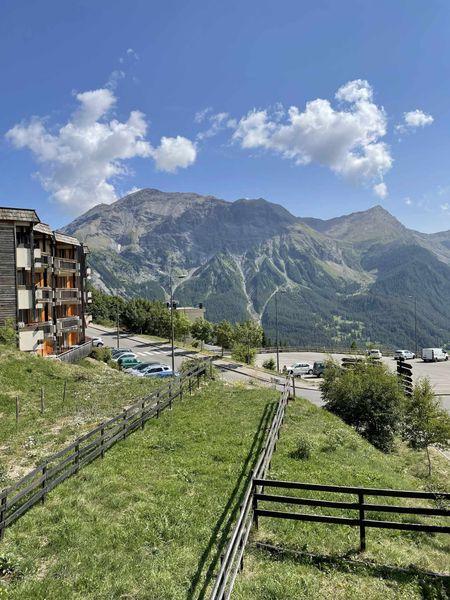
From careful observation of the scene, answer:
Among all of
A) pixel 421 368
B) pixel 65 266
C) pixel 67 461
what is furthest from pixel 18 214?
pixel 421 368

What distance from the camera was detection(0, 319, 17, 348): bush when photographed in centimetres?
3391

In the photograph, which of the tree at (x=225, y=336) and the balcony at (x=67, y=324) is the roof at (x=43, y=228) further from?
the tree at (x=225, y=336)

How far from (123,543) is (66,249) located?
155 ft

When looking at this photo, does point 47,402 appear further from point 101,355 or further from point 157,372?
point 101,355

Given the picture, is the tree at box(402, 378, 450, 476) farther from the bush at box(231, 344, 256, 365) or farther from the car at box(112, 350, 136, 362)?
the bush at box(231, 344, 256, 365)

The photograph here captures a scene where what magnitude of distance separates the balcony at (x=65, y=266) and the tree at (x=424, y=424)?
37.7m

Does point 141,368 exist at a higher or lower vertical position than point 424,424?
higher

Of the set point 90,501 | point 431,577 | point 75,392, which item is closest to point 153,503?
point 90,501

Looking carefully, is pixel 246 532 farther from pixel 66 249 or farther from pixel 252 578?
pixel 66 249

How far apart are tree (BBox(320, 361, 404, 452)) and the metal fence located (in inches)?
1016

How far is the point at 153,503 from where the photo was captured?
1157cm

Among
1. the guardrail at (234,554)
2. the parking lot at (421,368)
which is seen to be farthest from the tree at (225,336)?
the guardrail at (234,554)

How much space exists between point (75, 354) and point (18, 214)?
15182mm

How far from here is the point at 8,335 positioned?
113 ft
